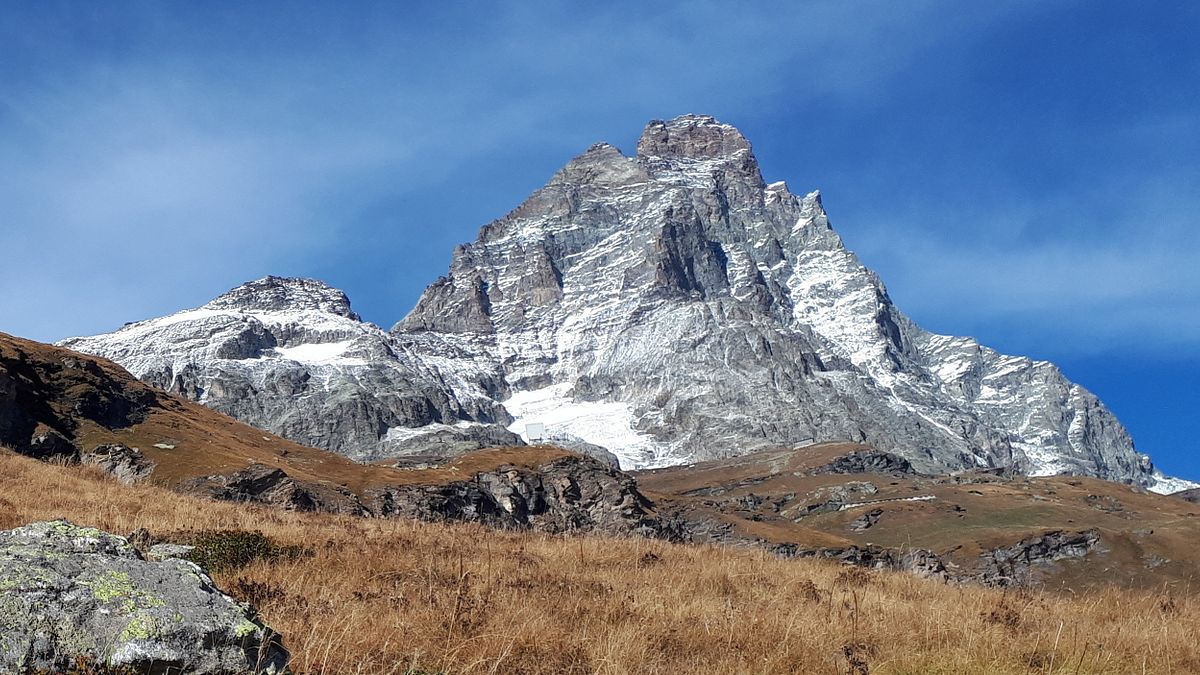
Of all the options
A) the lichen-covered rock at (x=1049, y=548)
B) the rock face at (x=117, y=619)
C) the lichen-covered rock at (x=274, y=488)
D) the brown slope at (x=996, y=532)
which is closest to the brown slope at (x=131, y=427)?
the lichen-covered rock at (x=274, y=488)

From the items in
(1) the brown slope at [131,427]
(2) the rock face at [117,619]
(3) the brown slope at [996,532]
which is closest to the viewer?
(2) the rock face at [117,619]

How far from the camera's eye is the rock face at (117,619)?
4.68 m

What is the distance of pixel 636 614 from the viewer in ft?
27.5

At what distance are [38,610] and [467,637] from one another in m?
3.23

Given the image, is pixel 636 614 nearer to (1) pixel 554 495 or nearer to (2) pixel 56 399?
(2) pixel 56 399

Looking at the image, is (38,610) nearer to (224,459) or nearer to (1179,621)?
(1179,621)

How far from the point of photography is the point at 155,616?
16.5 ft

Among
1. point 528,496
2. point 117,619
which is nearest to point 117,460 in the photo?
point 117,619

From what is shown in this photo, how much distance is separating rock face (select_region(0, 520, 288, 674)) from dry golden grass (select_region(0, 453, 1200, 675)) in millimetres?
633

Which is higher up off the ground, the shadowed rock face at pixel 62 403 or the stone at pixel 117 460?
the shadowed rock face at pixel 62 403

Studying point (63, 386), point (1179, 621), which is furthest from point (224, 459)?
point (1179, 621)

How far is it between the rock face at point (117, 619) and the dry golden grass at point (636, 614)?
63cm

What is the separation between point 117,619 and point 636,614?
4.80m

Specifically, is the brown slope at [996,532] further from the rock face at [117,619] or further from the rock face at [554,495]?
the rock face at [117,619]
